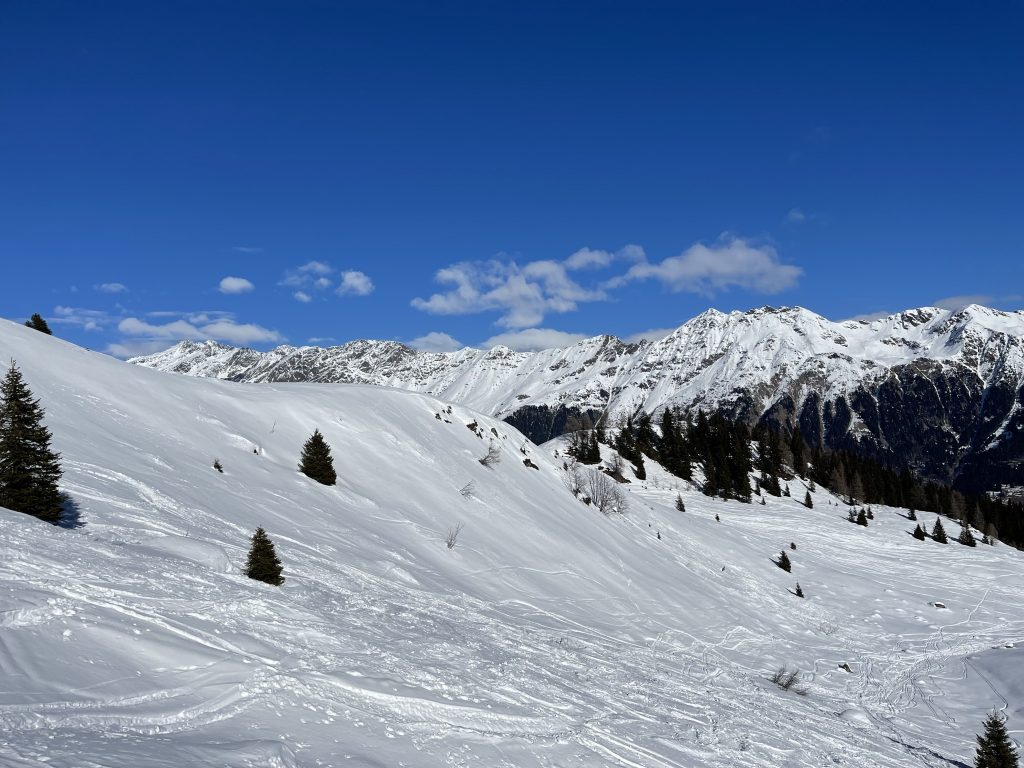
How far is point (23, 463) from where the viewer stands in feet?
37.5

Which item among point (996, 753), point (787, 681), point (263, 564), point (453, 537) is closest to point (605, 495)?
point (453, 537)

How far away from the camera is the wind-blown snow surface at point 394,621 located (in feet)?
22.6

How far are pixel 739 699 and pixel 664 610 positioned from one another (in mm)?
11195

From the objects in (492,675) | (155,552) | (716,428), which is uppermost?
(716,428)

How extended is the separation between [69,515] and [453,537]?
513 inches

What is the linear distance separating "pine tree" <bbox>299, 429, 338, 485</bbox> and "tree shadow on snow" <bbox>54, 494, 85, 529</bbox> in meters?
10.6

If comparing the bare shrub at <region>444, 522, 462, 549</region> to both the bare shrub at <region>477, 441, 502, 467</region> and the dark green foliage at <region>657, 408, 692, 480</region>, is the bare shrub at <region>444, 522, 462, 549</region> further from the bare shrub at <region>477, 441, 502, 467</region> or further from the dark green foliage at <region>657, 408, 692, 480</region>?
the dark green foliage at <region>657, 408, 692, 480</region>

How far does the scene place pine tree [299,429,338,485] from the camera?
23047mm

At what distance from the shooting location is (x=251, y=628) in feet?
30.1

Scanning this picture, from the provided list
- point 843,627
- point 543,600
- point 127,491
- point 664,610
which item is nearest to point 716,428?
point 843,627

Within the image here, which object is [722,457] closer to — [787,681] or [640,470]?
[640,470]

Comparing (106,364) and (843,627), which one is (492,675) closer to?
(106,364)

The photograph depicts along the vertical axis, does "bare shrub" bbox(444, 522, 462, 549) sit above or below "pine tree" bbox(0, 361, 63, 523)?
below

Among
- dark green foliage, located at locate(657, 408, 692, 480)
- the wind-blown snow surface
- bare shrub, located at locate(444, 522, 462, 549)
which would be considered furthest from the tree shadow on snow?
dark green foliage, located at locate(657, 408, 692, 480)
